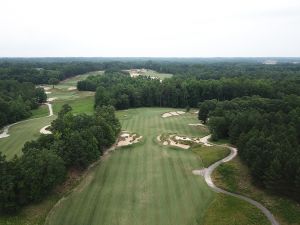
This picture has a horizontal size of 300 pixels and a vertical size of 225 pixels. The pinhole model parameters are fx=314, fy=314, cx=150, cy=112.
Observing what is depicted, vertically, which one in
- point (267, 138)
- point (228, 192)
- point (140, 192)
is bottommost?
point (228, 192)

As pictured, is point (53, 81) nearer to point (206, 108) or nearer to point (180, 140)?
point (206, 108)

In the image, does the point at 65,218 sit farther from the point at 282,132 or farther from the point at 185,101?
the point at 185,101

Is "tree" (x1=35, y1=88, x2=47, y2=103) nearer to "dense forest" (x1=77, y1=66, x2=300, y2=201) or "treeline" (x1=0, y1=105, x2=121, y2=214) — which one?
"dense forest" (x1=77, y1=66, x2=300, y2=201)

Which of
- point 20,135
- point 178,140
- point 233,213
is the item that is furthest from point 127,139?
point 233,213

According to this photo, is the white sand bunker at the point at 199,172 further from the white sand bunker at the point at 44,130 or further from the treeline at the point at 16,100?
the treeline at the point at 16,100

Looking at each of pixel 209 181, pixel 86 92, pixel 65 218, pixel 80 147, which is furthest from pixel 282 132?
pixel 86 92

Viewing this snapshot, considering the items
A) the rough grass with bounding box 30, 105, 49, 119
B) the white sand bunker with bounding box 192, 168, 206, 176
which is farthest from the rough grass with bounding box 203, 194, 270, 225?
the rough grass with bounding box 30, 105, 49, 119
